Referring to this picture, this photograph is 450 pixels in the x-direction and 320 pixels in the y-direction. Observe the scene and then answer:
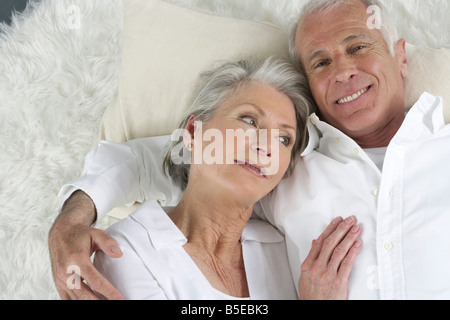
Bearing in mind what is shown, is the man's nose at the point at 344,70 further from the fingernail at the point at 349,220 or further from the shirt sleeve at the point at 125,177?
the shirt sleeve at the point at 125,177

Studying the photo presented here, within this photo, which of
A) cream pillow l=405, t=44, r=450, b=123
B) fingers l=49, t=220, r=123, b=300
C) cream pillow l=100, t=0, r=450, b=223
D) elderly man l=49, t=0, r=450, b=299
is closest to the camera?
fingers l=49, t=220, r=123, b=300

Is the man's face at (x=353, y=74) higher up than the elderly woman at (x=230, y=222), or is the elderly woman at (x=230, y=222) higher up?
the man's face at (x=353, y=74)

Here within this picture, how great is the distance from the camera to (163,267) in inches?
54.6

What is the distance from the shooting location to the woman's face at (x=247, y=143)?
1.46 meters

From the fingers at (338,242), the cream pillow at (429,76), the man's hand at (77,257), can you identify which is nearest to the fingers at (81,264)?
the man's hand at (77,257)

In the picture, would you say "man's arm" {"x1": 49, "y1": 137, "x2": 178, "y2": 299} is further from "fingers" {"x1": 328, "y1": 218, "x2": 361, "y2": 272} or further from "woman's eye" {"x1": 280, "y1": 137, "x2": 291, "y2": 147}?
"fingers" {"x1": 328, "y1": 218, "x2": 361, "y2": 272}

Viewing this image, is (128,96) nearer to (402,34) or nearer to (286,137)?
(286,137)

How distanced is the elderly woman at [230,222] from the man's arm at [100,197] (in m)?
0.08

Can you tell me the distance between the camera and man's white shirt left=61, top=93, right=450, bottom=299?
139 centimetres

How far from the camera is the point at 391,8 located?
2049mm

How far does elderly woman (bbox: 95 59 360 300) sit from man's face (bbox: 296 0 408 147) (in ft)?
0.31

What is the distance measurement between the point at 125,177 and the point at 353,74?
0.82 metres

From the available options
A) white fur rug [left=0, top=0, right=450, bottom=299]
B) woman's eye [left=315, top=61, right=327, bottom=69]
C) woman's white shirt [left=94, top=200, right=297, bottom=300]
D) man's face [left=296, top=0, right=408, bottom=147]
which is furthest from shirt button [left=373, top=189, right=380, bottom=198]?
white fur rug [left=0, top=0, right=450, bottom=299]
